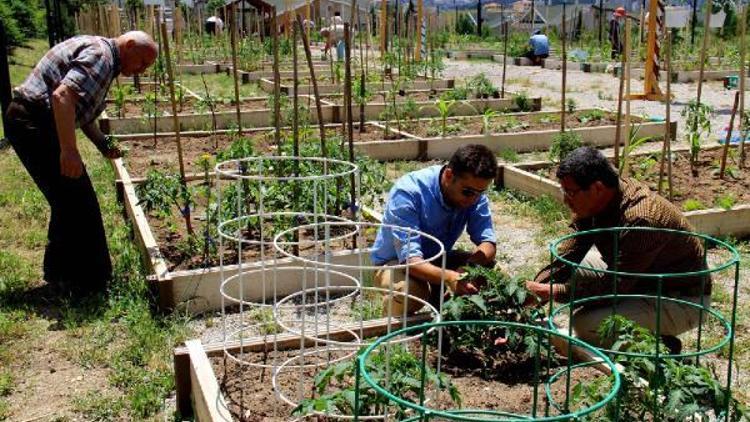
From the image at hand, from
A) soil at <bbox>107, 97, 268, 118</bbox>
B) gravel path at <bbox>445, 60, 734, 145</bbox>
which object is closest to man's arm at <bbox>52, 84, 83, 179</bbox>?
soil at <bbox>107, 97, 268, 118</bbox>

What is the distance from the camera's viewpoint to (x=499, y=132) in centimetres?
926

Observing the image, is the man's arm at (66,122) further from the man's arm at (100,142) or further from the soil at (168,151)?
the soil at (168,151)

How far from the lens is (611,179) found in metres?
3.37

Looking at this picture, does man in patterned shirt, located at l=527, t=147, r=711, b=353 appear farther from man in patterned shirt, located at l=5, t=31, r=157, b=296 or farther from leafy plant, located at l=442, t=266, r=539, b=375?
man in patterned shirt, located at l=5, t=31, r=157, b=296

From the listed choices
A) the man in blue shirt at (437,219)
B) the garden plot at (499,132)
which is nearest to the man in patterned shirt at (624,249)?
the man in blue shirt at (437,219)

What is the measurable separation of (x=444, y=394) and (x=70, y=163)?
7.73 ft

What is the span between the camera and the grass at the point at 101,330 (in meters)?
3.43

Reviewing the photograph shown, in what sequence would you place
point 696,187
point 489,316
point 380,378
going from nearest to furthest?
point 380,378 → point 489,316 → point 696,187

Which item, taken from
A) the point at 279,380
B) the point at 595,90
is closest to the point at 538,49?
the point at 595,90

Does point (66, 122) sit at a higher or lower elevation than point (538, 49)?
lower

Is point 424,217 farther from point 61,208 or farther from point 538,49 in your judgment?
point 538,49

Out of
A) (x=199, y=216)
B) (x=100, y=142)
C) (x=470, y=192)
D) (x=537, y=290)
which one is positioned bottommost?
(x=199, y=216)

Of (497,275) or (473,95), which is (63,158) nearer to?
(497,275)

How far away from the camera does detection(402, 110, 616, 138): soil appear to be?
923cm
